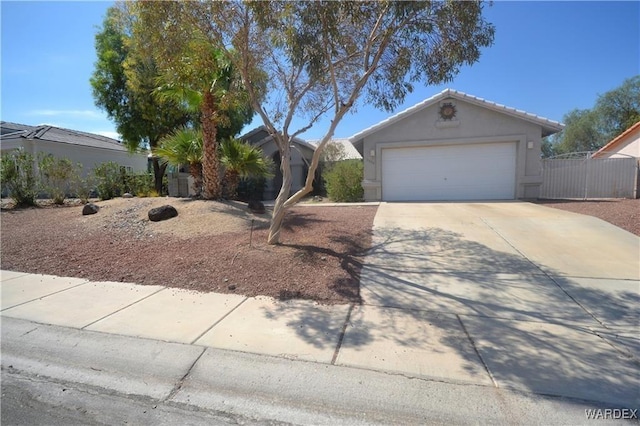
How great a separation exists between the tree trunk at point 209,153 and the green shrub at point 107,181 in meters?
6.12

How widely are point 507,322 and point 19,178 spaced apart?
53.9ft

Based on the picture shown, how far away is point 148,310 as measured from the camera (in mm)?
4707

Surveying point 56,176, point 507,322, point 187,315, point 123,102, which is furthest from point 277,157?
point 507,322

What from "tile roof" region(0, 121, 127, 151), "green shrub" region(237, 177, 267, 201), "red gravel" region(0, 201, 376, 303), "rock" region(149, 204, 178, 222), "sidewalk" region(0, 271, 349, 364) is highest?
"tile roof" region(0, 121, 127, 151)

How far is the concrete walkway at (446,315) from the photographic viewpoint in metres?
3.28

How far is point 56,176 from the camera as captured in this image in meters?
13.8

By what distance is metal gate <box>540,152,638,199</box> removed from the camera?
13516 mm

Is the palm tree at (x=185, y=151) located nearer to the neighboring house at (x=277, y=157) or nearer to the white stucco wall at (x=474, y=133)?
the white stucco wall at (x=474, y=133)

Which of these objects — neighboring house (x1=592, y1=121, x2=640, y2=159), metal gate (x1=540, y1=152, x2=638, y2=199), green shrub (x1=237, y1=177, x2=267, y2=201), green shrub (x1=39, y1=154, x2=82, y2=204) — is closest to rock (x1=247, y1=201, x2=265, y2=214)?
green shrub (x1=237, y1=177, x2=267, y2=201)

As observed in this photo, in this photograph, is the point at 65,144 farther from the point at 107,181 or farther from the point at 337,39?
the point at 337,39

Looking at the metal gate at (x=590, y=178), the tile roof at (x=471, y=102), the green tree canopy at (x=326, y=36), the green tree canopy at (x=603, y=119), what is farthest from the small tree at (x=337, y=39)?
the green tree canopy at (x=603, y=119)

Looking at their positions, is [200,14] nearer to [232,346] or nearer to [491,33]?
[491,33]

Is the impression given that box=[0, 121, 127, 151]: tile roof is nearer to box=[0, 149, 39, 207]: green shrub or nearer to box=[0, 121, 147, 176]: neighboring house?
box=[0, 121, 147, 176]: neighboring house

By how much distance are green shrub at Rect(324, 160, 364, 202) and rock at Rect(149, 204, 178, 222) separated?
767 cm
